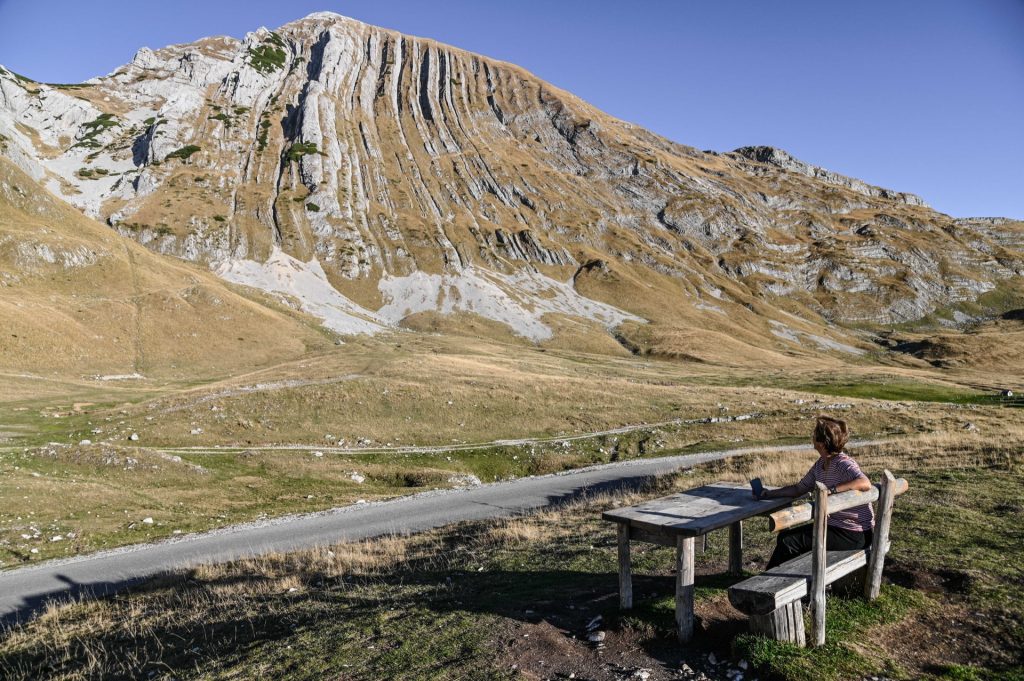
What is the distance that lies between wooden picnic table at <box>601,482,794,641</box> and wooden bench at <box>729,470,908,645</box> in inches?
27.5

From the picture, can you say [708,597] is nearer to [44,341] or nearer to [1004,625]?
[1004,625]

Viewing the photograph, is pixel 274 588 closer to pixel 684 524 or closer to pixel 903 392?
pixel 684 524

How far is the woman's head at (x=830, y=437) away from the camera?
9.00 meters

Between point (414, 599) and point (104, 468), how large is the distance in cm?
2768

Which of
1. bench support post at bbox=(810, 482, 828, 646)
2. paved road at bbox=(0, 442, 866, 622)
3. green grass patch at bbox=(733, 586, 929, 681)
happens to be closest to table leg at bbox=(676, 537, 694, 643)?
green grass patch at bbox=(733, 586, 929, 681)

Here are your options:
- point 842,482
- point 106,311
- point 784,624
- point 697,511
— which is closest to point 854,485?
point 842,482

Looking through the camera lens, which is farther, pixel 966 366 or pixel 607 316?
pixel 607 316

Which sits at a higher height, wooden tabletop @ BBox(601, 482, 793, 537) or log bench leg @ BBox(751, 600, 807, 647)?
wooden tabletop @ BBox(601, 482, 793, 537)

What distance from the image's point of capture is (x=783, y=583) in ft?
24.9

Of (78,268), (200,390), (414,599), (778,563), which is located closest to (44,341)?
(78,268)

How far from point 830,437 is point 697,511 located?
235cm

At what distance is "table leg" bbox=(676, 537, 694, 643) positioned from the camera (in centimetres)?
811

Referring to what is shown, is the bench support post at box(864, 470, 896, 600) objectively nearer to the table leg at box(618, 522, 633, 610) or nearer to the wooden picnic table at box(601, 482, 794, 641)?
the wooden picnic table at box(601, 482, 794, 641)

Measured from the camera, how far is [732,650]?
24.9 ft
